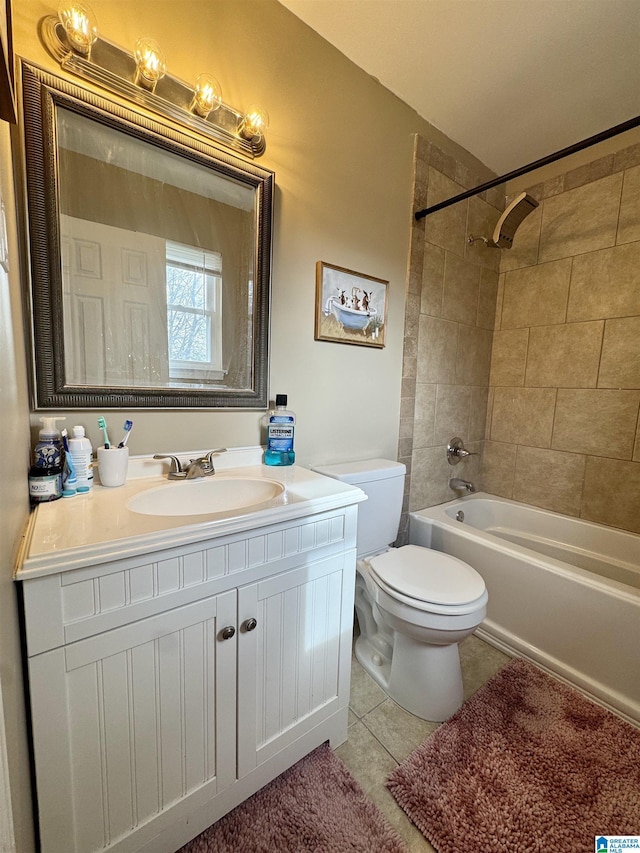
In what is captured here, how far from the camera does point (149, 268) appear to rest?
1069 millimetres

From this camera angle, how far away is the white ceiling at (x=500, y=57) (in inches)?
47.7

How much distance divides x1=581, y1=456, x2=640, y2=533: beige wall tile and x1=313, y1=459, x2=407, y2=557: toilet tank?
1205mm

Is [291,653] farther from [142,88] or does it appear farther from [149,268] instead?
[142,88]

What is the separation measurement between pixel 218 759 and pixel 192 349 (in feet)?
3.76

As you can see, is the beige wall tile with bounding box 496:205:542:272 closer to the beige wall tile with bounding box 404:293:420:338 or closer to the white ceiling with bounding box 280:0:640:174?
the white ceiling with bounding box 280:0:640:174

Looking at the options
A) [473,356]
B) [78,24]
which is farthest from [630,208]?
[78,24]

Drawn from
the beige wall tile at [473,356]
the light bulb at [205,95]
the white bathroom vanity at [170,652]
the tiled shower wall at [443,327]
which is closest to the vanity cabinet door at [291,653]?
the white bathroom vanity at [170,652]

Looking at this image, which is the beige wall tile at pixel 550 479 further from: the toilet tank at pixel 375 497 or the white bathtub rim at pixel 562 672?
the toilet tank at pixel 375 497

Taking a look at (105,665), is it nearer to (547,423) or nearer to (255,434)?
(255,434)

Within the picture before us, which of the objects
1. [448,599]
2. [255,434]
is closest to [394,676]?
[448,599]

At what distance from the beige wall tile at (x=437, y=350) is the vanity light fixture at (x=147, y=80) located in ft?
3.70

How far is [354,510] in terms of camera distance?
3.47 ft

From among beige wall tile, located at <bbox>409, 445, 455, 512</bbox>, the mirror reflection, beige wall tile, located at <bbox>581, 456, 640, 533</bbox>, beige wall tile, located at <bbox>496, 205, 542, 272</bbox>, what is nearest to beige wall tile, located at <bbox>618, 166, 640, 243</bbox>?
beige wall tile, located at <bbox>496, 205, 542, 272</bbox>

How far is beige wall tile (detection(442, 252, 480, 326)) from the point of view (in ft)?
6.40
